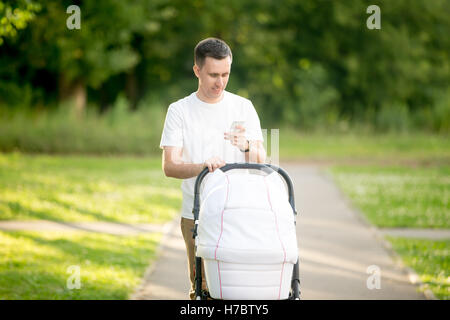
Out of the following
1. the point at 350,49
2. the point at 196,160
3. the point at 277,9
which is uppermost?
the point at 277,9

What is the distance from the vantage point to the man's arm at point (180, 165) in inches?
140

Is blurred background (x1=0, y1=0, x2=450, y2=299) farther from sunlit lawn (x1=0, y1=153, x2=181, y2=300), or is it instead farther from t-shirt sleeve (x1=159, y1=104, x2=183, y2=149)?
t-shirt sleeve (x1=159, y1=104, x2=183, y2=149)

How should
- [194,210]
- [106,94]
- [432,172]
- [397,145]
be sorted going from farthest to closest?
1. [106,94]
2. [397,145]
3. [432,172]
4. [194,210]

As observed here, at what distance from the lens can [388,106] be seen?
102 ft

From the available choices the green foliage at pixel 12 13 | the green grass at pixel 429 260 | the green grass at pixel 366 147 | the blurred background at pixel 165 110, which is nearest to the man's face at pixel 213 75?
the blurred background at pixel 165 110

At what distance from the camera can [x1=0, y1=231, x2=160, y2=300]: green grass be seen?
19.5 ft

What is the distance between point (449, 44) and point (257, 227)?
32198 mm

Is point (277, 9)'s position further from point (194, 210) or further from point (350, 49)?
point (194, 210)

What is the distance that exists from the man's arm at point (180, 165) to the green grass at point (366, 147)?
55.3 ft

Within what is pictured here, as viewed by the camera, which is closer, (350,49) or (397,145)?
(397,145)

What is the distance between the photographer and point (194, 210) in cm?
363
